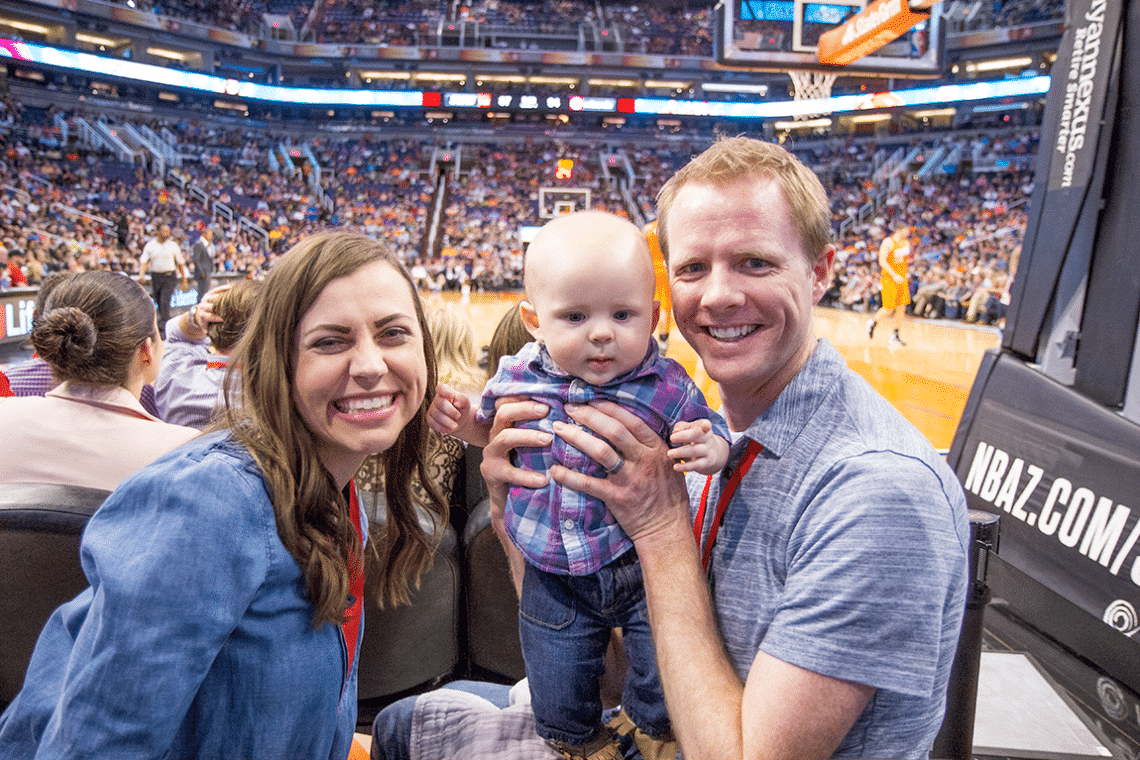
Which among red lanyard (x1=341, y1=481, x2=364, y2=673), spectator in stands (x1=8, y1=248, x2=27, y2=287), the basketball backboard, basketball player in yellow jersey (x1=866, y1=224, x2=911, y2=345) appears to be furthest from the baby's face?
spectator in stands (x1=8, y1=248, x2=27, y2=287)

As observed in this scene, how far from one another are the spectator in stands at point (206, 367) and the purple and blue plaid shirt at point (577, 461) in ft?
6.05

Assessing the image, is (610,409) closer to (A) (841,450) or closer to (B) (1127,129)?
(A) (841,450)

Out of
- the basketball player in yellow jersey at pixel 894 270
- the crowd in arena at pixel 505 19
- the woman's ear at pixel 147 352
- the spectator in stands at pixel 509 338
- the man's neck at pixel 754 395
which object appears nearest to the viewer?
the man's neck at pixel 754 395

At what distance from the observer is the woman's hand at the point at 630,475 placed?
143 cm

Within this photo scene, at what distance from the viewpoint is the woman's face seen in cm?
131

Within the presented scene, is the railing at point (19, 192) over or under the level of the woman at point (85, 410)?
over

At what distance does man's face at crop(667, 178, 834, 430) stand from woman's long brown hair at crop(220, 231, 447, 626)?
0.62 meters

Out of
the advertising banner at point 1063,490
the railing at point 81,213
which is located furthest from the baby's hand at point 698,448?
the railing at point 81,213

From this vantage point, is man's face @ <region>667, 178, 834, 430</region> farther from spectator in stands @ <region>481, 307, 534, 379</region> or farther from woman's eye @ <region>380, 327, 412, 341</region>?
spectator in stands @ <region>481, 307, 534, 379</region>

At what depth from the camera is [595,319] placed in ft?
5.28

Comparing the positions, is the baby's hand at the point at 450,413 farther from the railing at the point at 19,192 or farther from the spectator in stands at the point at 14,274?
the railing at the point at 19,192

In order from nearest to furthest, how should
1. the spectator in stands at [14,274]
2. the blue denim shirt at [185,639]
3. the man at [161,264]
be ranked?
the blue denim shirt at [185,639], the spectator in stands at [14,274], the man at [161,264]

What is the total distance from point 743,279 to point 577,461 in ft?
1.74

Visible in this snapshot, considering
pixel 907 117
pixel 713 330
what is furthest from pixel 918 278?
pixel 713 330
